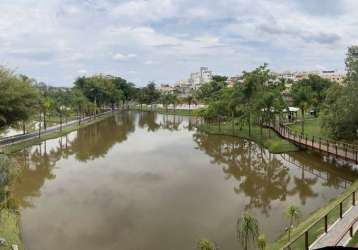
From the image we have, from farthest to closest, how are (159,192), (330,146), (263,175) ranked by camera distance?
(330,146) < (263,175) < (159,192)

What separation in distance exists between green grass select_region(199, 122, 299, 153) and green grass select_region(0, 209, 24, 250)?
23.7 metres

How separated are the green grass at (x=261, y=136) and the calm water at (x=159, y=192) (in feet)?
3.94

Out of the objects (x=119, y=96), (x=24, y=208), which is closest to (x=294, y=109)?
(x=24, y=208)

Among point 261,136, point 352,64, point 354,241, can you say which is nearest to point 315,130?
point 261,136

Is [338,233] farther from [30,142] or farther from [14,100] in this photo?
[30,142]

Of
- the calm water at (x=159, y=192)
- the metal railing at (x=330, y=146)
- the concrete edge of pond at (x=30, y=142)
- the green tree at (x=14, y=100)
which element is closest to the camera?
the calm water at (x=159, y=192)

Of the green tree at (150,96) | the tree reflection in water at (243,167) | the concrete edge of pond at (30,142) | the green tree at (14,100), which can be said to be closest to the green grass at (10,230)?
the tree reflection in water at (243,167)

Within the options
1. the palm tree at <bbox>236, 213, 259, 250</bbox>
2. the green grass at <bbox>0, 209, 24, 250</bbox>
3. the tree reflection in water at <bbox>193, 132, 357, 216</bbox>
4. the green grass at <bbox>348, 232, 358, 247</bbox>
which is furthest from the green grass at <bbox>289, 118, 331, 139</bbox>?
the green grass at <bbox>0, 209, 24, 250</bbox>

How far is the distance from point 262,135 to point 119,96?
66.6 metres

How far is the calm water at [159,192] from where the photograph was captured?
1591 centimetres

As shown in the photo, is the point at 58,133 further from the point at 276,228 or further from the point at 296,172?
the point at 276,228

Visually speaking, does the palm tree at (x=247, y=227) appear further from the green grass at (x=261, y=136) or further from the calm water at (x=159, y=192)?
the green grass at (x=261, y=136)

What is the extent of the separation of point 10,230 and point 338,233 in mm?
12611

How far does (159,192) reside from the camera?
72.3 feet
